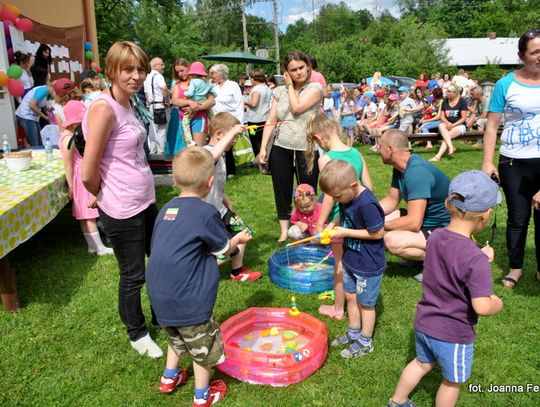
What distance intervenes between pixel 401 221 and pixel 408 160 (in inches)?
20.2

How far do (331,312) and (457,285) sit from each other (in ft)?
5.28

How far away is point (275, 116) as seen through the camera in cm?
452

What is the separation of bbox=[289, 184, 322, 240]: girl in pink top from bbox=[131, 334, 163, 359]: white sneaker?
2007 mm

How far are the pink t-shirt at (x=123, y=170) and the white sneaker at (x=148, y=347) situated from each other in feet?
2.94

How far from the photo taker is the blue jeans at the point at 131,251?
264 centimetres

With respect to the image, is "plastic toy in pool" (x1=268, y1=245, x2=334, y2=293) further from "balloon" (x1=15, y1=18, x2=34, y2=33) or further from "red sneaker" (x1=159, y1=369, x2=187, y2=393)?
"balloon" (x1=15, y1=18, x2=34, y2=33)

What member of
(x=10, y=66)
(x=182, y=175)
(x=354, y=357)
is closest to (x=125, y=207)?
(x=182, y=175)

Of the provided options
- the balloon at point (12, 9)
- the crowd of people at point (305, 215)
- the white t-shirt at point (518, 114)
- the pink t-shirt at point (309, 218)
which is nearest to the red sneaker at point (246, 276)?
the crowd of people at point (305, 215)

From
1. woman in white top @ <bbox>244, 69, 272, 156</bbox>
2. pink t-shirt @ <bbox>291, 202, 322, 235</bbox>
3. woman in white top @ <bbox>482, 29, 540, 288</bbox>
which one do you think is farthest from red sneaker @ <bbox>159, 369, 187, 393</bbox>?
woman in white top @ <bbox>244, 69, 272, 156</bbox>

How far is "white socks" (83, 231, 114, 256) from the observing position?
4.84 m

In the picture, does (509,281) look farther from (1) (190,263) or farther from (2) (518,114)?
(1) (190,263)

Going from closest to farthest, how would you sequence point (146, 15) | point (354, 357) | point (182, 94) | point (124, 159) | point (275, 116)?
point (124, 159)
point (354, 357)
point (275, 116)
point (182, 94)
point (146, 15)

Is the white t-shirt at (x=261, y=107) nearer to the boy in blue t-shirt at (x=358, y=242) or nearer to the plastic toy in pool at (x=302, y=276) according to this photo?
the plastic toy in pool at (x=302, y=276)

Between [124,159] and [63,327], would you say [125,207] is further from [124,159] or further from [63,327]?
[63,327]
